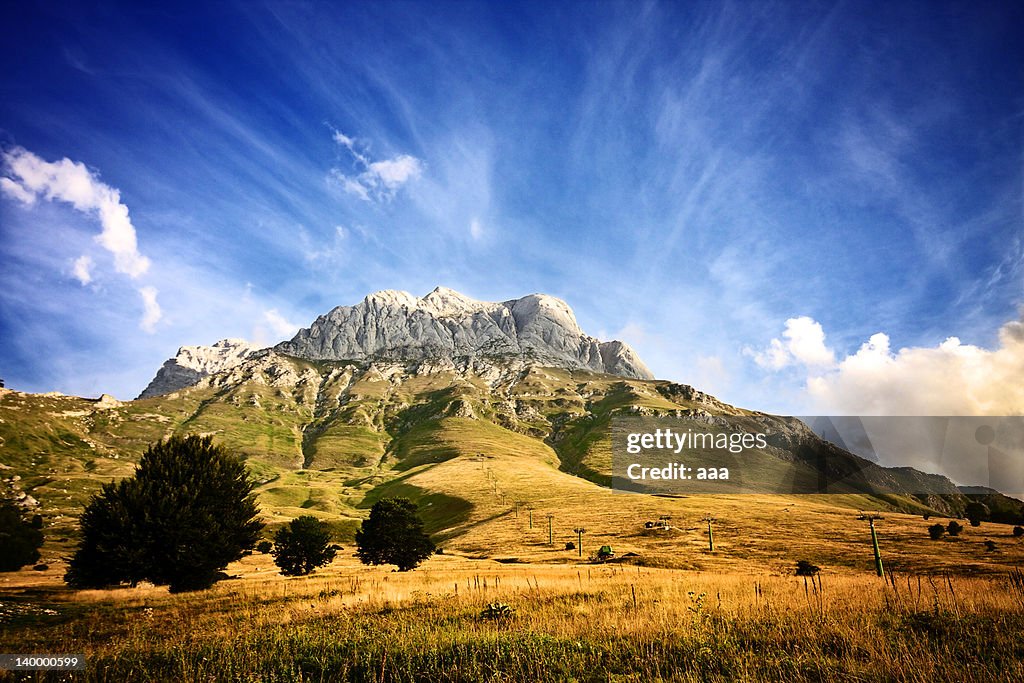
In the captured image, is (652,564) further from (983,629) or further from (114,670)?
(114,670)

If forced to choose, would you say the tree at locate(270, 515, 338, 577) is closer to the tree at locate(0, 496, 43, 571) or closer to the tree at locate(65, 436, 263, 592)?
the tree at locate(65, 436, 263, 592)

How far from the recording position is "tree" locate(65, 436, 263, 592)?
2756 cm

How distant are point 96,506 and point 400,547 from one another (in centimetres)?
2710

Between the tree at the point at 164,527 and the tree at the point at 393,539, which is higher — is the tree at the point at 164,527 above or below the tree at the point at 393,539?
above

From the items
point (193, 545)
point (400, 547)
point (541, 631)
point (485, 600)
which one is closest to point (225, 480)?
point (193, 545)

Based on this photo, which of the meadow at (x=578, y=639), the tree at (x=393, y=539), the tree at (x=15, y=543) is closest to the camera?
the meadow at (x=578, y=639)

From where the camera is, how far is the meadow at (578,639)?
7855 mm

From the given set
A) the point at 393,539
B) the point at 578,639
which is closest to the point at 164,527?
the point at 393,539

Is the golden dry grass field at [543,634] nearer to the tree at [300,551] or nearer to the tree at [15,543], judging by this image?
the tree at [300,551]

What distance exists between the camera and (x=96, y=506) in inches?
1129

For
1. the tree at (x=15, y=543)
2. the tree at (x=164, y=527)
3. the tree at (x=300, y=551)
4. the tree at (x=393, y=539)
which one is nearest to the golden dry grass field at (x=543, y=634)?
the tree at (x=164, y=527)

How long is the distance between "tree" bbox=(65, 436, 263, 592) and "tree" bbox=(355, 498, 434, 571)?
18.7 m

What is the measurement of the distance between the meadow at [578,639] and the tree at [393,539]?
1307 inches

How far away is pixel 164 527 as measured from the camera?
27766 millimetres
